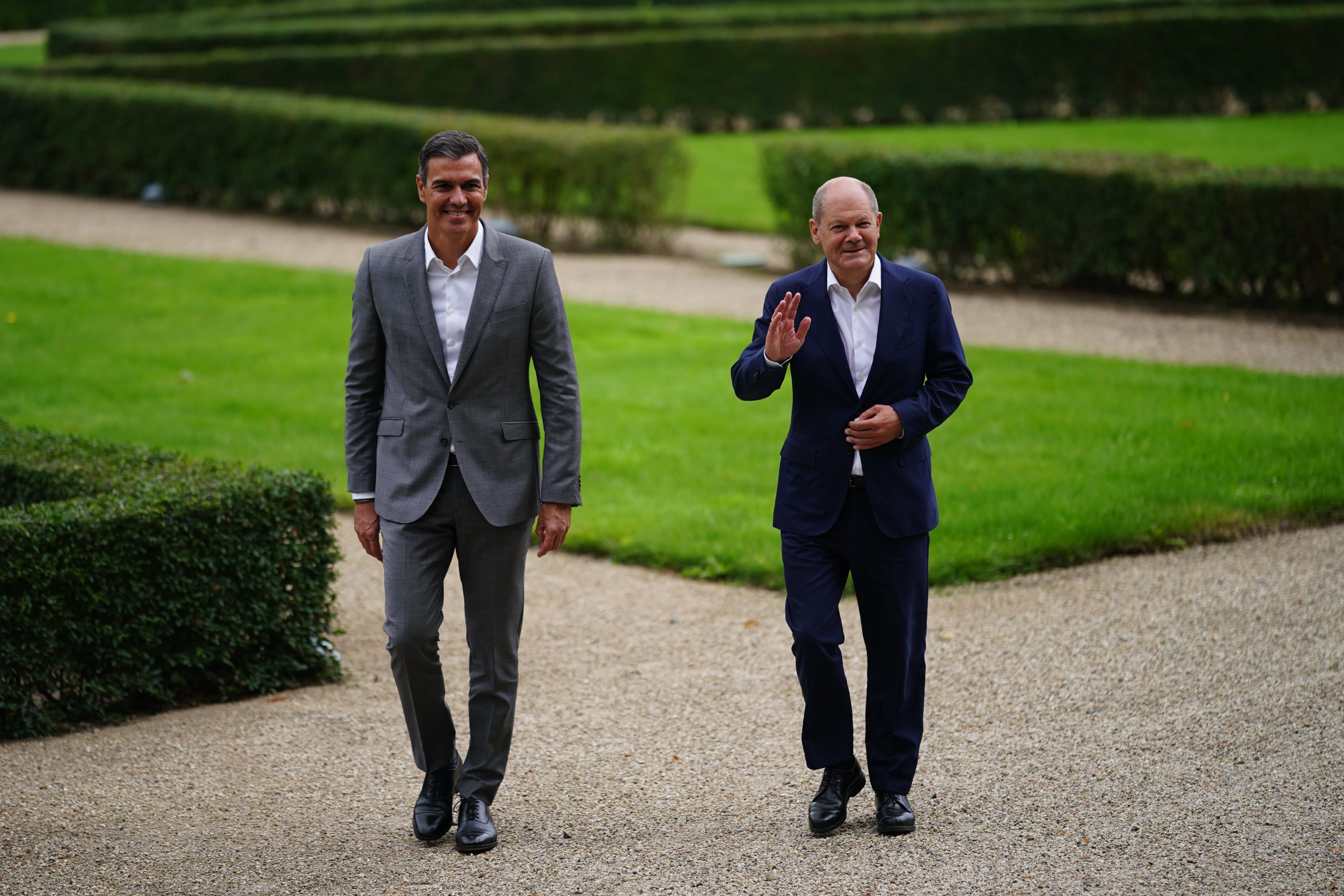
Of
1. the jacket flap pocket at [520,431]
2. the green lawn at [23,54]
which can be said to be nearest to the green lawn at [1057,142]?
the jacket flap pocket at [520,431]

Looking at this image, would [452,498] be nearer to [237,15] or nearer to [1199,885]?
[1199,885]

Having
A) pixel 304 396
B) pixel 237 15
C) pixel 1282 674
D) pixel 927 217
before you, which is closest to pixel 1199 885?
pixel 1282 674

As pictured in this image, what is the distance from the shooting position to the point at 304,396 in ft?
31.7

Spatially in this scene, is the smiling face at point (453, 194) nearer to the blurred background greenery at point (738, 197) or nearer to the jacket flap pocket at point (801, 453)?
the jacket flap pocket at point (801, 453)

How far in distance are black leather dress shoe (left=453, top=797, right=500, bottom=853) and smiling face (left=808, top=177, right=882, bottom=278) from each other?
1967 millimetres

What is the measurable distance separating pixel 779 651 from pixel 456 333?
241cm

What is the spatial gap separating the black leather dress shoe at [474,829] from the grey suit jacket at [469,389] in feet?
2.90

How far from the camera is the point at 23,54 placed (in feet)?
108

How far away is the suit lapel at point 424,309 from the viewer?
3963 mm

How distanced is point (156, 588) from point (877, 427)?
9.82 ft

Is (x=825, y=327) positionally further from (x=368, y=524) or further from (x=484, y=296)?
(x=368, y=524)

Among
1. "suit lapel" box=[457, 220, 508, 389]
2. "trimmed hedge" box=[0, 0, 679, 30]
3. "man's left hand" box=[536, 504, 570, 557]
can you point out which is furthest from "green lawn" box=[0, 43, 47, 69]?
"man's left hand" box=[536, 504, 570, 557]

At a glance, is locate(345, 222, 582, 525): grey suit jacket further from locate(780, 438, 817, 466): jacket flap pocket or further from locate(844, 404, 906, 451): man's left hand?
locate(844, 404, 906, 451): man's left hand

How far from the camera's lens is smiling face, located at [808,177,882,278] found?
3836 millimetres
